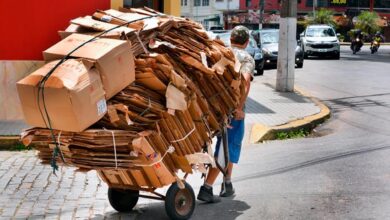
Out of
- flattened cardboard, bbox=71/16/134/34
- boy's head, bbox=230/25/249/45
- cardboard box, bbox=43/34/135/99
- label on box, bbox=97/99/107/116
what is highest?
flattened cardboard, bbox=71/16/134/34

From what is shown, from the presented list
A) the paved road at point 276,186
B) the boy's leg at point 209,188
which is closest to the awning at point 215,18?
the paved road at point 276,186

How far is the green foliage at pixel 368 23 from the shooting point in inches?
2411

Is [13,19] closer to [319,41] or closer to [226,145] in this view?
[226,145]

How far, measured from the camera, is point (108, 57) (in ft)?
15.2

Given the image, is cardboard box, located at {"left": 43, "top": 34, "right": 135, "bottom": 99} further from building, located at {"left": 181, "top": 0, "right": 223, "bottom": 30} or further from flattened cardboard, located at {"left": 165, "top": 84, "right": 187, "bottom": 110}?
building, located at {"left": 181, "top": 0, "right": 223, "bottom": 30}

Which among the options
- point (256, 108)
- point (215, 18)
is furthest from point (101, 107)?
point (215, 18)

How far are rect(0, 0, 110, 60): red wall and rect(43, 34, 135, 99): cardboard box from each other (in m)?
5.05

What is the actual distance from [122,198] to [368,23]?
59.3m

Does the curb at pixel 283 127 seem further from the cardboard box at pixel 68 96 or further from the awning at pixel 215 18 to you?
the awning at pixel 215 18

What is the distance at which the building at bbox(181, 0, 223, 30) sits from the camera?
76.7 m

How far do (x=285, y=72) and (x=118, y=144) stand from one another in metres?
11.1

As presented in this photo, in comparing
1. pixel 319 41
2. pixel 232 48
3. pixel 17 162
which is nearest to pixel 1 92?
pixel 17 162

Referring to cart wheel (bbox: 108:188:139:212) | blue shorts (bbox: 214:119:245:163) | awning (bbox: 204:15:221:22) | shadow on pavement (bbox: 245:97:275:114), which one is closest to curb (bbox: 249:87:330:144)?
shadow on pavement (bbox: 245:97:275:114)

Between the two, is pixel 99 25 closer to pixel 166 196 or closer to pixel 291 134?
pixel 166 196
